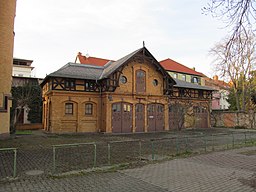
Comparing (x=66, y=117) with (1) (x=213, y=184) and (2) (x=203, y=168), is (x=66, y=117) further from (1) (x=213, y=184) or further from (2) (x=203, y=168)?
(1) (x=213, y=184)

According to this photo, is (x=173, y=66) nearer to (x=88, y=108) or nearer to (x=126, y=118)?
(x=126, y=118)

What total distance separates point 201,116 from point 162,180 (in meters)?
26.2

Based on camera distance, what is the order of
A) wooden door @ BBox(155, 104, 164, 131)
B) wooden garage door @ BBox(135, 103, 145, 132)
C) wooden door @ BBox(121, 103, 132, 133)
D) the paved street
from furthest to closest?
wooden door @ BBox(155, 104, 164, 131) < wooden garage door @ BBox(135, 103, 145, 132) < wooden door @ BBox(121, 103, 132, 133) < the paved street

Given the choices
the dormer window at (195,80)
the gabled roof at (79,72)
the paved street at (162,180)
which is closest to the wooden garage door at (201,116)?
the gabled roof at (79,72)

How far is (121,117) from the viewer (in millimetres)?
23500

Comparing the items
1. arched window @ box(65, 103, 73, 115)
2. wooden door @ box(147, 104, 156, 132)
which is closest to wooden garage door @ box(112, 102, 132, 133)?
wooden door @ box(147, 104, 156, 132)

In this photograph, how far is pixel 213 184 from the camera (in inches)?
249

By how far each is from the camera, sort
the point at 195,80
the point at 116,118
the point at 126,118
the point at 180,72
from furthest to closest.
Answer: the point at 195,80 → the point at 180,72 → the point at 126,118 → the point at 116,118

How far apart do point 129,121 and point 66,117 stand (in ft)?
21.3

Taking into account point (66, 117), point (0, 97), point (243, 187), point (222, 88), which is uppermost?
point (222, 88)

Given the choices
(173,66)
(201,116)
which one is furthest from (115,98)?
(173,66)

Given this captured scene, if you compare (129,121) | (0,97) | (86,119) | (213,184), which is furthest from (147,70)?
(213,184)

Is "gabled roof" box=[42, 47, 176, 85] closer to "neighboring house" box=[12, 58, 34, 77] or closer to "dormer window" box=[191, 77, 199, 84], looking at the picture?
"dormer window" box=[191, 77, 199, 84]

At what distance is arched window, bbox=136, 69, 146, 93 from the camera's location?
2505 cm
